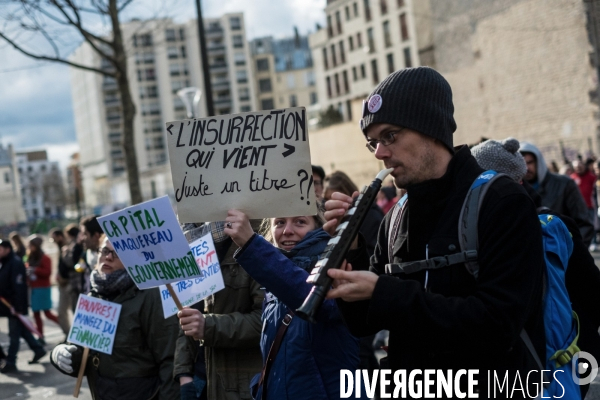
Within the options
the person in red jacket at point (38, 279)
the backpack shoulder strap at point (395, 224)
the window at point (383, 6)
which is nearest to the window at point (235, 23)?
the window at point (383, 6)

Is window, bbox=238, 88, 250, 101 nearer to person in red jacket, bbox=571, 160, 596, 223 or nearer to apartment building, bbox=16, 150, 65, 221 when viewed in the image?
apartment building, bbox=16, 150, 65, 221

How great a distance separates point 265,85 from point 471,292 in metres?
103

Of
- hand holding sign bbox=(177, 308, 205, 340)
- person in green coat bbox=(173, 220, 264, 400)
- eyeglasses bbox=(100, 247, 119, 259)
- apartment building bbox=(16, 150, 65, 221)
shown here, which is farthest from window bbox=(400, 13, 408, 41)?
apartment building bbox=(16, 150, 65, 221)

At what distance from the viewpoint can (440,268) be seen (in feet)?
7.83

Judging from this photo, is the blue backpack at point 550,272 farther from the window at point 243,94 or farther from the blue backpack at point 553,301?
the window at point 243,94

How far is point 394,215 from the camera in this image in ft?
9.03

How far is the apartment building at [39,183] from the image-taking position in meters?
121

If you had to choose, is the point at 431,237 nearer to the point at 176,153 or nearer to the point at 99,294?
the point at 176,153

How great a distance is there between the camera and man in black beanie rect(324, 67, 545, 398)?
2264 millimetres

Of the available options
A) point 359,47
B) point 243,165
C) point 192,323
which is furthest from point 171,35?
point 243,165

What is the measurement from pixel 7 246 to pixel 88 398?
4.14 meters

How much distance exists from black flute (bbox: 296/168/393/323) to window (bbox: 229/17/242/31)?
106 metres

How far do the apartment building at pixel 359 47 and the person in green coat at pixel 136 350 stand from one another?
50.7 m

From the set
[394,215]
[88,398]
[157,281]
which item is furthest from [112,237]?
[88,398]
